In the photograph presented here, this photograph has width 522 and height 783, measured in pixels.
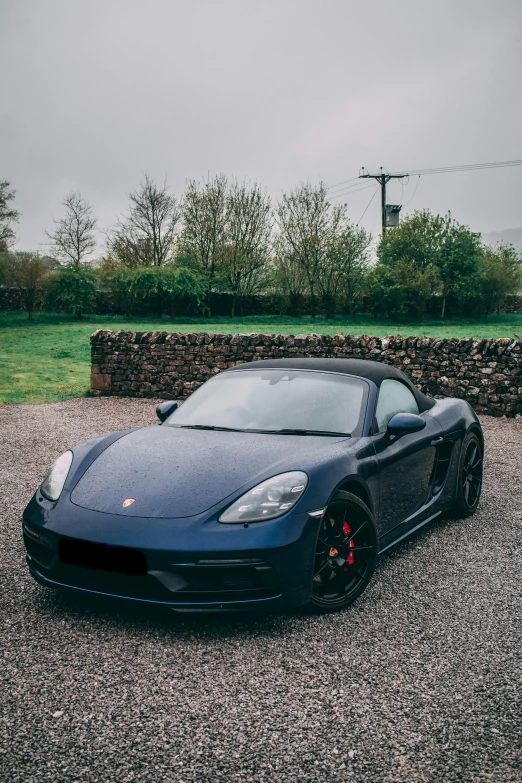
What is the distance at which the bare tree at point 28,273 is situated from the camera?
116ft

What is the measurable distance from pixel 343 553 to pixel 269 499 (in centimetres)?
61

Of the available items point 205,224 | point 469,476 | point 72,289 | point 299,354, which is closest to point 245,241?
point 205,224

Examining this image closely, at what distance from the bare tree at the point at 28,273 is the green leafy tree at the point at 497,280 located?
28.7m

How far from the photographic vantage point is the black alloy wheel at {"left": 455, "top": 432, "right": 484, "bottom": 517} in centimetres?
533

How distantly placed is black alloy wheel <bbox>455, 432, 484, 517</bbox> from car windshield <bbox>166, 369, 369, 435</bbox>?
140 cm

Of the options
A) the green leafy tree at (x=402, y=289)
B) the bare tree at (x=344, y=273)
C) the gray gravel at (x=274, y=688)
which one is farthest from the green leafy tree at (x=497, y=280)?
the gray gravel at (x=274, y=688)

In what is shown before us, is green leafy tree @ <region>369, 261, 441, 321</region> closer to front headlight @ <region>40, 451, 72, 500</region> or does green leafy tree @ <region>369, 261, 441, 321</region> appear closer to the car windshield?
the car windshield

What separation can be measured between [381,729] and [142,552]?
127cm

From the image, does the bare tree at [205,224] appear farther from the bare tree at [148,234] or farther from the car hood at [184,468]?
the car hood at [184,468]

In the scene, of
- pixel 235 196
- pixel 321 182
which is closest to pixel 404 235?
pixel 321 182

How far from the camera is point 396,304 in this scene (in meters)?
41.9

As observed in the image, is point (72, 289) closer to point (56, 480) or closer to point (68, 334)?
point (68, 334)

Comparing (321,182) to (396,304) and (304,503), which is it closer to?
(396,304)

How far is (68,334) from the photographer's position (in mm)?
30562
